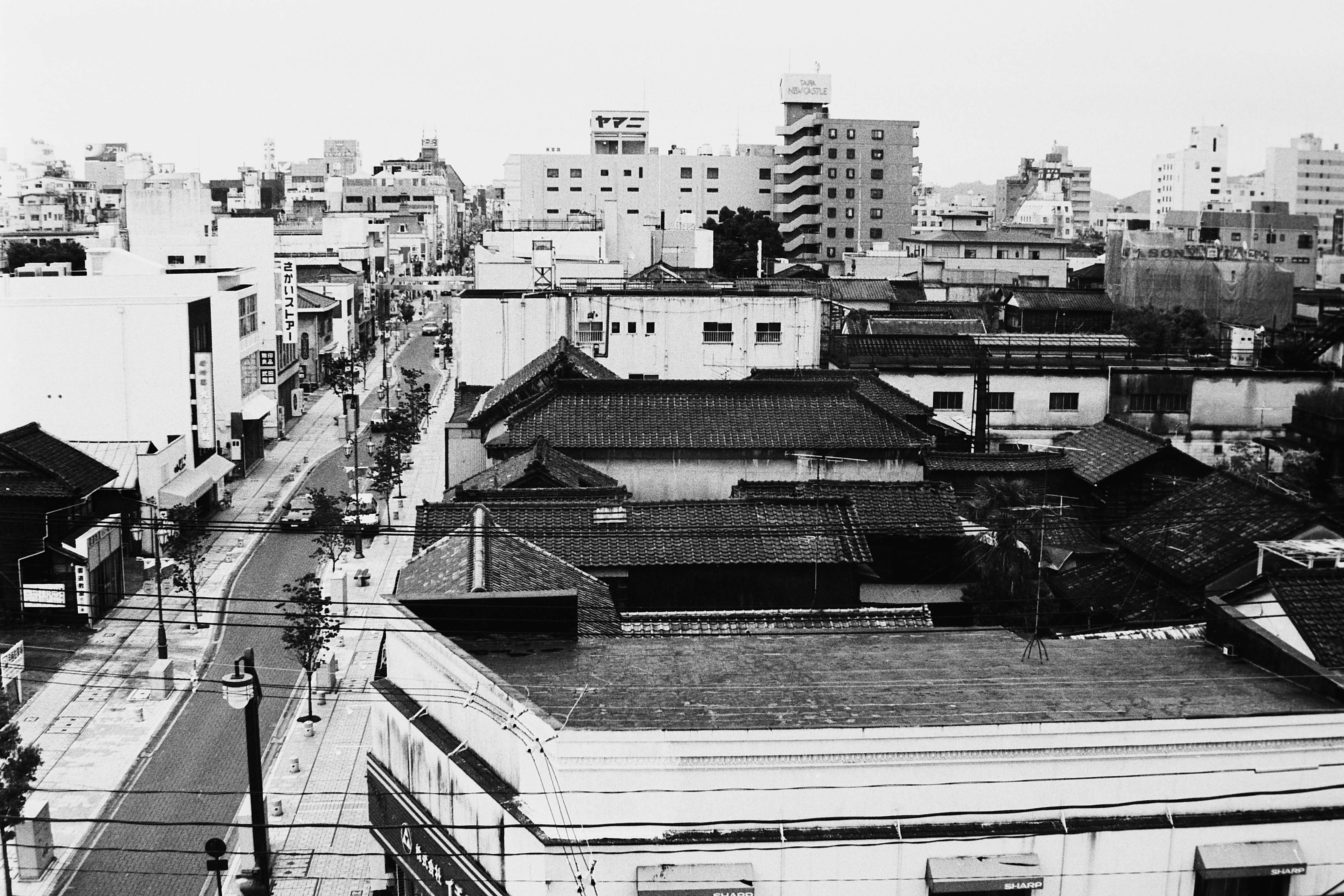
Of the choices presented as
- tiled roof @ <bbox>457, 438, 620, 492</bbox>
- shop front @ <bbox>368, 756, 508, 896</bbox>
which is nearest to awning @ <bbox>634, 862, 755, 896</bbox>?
shop front @ <bbox>368, 756, 508, 896</bbox>

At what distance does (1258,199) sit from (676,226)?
77.7 meters

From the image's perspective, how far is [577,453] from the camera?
2714cm

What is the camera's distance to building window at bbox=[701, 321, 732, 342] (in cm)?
3919

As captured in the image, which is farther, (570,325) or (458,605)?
(570,325)

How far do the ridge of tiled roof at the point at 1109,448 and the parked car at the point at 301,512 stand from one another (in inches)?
769

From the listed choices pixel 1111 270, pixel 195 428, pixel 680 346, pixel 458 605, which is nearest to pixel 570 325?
pixel 680 346

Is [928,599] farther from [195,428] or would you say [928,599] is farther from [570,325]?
[195,428]

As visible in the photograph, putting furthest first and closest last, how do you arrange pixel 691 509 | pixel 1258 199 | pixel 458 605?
1. pixel 1258 199
2. pixel 691 509
3. pixel 458 605

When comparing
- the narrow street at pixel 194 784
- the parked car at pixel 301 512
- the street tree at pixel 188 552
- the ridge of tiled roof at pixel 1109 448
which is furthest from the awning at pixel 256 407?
the ridge of tiled roof at pixel 1109 448

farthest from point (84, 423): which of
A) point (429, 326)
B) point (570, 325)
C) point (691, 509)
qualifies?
point (429, 326)

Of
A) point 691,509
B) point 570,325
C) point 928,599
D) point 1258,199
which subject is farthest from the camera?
point 1258,199

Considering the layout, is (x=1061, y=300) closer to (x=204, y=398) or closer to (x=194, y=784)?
(x=204, y=398)

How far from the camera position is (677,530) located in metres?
20.9

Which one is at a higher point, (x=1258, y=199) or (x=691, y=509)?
(x=1258, y=199)
